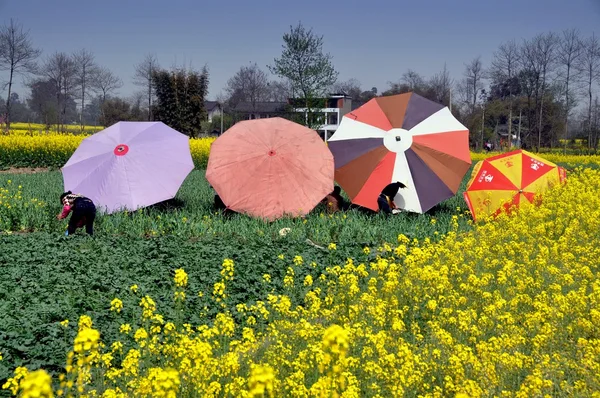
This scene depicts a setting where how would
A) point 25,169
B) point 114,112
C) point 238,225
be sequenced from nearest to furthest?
1. point 238,225
2. point 25,169
3. point 114,112

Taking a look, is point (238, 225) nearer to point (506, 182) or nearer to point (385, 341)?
point (506, 182)

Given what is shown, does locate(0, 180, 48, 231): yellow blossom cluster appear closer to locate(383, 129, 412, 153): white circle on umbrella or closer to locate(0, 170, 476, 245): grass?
locate(0, 170, 476, 245): grass

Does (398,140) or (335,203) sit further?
(335,203)

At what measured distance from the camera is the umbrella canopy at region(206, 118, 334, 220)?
10922 millimetres

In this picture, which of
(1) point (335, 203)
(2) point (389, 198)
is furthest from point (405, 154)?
(1) point (335, 203)

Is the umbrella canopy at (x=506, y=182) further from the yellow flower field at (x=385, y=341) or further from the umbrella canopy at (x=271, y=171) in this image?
the yellow flower field at (x=385, y=341)

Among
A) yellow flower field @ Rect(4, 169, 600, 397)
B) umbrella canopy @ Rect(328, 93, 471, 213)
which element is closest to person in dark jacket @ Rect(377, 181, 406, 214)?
umbrella canopy @ Rect(328, 93, 471, 213)

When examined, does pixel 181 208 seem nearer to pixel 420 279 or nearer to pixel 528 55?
pixel 420 279

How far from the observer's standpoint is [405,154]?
38.5 ft

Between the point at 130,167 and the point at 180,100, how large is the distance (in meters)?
26.3

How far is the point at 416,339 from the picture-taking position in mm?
5527

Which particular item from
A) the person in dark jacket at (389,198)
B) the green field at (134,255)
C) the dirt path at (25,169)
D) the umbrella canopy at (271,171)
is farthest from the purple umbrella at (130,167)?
the dirt path at (25,169)

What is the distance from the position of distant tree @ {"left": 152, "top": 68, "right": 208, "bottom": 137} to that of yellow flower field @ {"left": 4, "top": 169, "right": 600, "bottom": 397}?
29880mm

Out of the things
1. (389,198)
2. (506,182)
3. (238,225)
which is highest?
(506,182)
